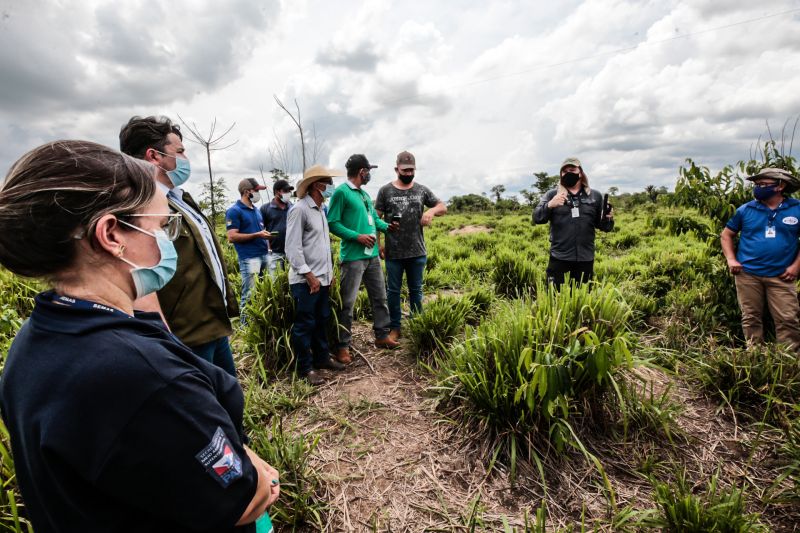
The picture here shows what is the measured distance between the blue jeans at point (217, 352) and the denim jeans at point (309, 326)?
77 cm

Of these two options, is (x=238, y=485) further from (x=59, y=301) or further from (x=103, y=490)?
(x=59, y=301)

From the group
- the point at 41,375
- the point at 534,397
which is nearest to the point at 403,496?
the point at 534,397

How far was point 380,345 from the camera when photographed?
4.13m

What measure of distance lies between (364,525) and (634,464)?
1.70 m

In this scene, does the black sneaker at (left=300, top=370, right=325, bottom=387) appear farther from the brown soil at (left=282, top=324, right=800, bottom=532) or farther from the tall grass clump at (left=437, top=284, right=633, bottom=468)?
the tall grass clump at (left=437, top=284, right=633, bottom=468)

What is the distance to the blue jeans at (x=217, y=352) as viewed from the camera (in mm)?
2308

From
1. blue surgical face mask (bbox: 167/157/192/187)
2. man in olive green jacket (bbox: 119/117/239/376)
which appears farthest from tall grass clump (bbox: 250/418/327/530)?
blue surgical face mask (bbox: 167/157/192/187)

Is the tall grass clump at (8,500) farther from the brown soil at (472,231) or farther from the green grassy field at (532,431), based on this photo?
the brown soil at (472,231)

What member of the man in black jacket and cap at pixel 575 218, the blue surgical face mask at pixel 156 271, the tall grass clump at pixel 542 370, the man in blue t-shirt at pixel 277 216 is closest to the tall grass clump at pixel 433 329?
the tall grass clump at pixel 542 370

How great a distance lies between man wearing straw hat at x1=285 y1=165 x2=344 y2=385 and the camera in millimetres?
3295

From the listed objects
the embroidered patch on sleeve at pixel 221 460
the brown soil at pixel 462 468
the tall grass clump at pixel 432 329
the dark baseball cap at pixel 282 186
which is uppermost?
the dark baseball cap at pixel 282 186

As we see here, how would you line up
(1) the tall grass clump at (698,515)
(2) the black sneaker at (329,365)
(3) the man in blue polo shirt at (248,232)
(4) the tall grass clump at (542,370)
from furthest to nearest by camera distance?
(3) the man in blue polo shirt at (248,232), (2) the black sneaker at (329,365), (4) the tall grass clump at (542,370), (1) the tall grass clump at (698,515)

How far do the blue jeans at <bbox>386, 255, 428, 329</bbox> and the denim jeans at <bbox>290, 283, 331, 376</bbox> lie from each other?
799 mm

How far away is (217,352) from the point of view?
8.21 ft
